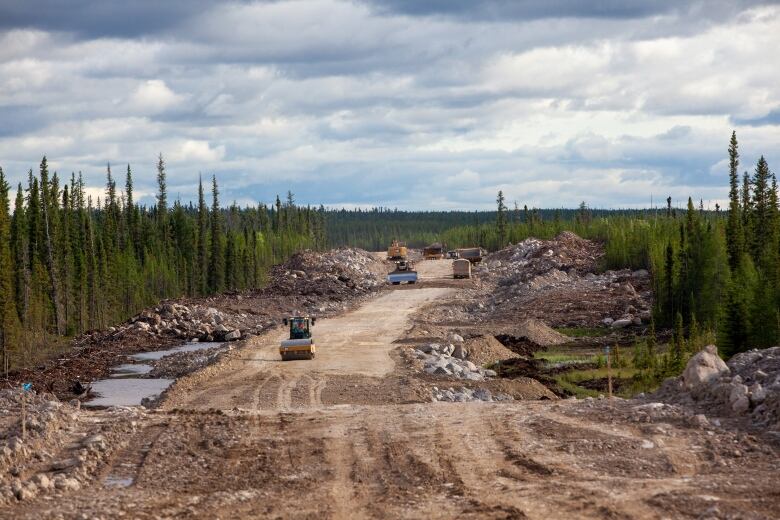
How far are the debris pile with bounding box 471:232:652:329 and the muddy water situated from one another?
25.0 meters

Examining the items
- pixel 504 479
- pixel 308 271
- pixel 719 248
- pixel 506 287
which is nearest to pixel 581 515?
pixel 504 479

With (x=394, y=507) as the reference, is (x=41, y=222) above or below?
above

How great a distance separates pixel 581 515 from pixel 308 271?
306ft

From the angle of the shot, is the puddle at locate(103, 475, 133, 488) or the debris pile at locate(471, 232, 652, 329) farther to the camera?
the debris pile at locate(471, 232, 652, 329)

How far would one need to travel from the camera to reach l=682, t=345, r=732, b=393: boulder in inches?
970

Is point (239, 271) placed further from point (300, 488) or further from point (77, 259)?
point (300, 488)

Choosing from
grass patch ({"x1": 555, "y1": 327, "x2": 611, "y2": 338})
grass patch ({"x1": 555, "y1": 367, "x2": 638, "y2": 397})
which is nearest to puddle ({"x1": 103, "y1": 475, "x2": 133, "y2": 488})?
grass patch ({"x1": 555, "y1": 367, "x2": 638, "y2": 397})

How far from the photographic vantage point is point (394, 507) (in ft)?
54.6

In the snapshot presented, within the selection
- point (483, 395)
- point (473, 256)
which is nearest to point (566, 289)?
point (483, 395)

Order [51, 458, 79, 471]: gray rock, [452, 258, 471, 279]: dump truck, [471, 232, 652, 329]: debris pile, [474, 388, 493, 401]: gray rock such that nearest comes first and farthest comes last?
[51, 458, 79, 471]: gray rock
[474, 388, 493, 401]: gray rock
[471, 232, 652, 329]: debris pile
[452, 258, 471, 279]: dump truck

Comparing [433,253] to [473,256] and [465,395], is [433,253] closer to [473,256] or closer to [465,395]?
[473,256]

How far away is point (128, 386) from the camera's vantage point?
4244 cm

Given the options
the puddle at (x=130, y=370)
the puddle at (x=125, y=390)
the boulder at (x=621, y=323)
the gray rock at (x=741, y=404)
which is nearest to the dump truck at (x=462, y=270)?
the boulder at (x=621, y=323)

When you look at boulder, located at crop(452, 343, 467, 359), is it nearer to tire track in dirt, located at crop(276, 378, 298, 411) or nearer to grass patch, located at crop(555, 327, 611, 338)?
tire track in dirt, located at crop(276, 378, 298, 411)
